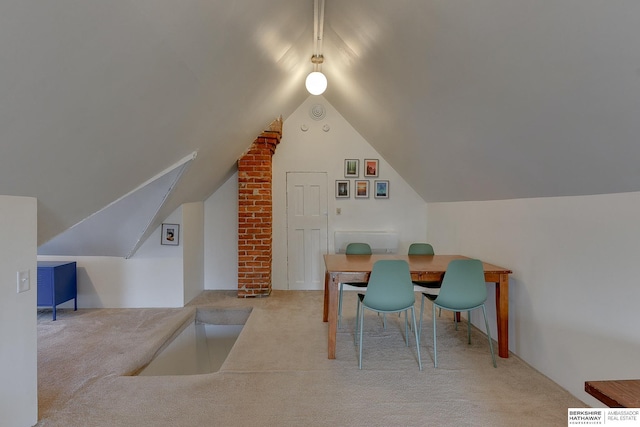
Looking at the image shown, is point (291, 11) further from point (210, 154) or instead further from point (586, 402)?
point (586, 402)

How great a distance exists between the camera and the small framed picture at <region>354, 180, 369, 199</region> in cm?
486

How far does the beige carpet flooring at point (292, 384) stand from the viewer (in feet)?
6.23

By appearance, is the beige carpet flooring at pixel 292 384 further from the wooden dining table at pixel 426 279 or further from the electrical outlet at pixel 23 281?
the electrical outlet at pixel 23 281

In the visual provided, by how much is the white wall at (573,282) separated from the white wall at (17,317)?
11.0 feet

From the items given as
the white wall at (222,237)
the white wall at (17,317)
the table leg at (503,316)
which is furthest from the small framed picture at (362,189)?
the white wall at (17,317)

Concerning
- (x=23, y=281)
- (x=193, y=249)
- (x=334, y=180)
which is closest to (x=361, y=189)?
(x=334, y=180)

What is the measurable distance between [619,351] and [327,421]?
1717mm

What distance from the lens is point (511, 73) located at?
1679 millimetres

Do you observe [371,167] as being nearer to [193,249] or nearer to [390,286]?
[390,286]

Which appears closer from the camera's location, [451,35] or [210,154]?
[451,35]

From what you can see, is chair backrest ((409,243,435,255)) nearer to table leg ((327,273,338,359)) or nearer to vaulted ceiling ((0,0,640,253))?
vaulted ceiling ((0,0,640,253))

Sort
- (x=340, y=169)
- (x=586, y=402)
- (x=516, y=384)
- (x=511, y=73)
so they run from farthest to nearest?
(x=340, y=169)
(x=516, y=384)
(x=586, y=402)
(x=511, y=73)

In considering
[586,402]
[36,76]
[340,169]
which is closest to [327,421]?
[586,402]

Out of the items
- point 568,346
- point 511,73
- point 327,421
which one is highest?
point 511,73
